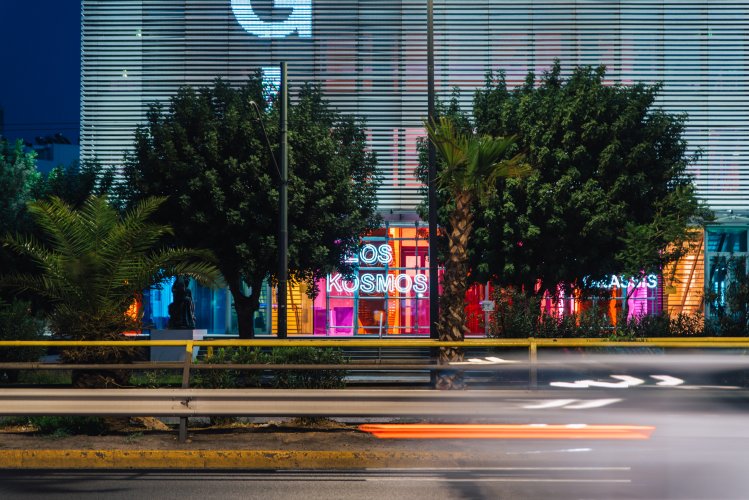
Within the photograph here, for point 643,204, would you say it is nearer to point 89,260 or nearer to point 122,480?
point 89,260

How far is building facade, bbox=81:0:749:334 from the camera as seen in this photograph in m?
35.1

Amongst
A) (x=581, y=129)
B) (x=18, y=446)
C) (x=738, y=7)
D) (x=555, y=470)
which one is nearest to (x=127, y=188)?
(x=581, y=129)

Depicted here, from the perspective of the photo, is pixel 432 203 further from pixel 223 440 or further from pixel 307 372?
pixel 223 440

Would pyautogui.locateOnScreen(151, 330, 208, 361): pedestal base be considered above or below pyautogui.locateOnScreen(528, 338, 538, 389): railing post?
below

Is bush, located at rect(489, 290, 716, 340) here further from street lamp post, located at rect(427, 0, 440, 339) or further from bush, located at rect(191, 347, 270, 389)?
bush, located at rect(191, 347, 270, 389)

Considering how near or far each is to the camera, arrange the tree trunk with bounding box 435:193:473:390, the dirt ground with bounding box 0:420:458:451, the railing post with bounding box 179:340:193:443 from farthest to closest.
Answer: the tree trunk with bounding box 435:193:473:390
the railing post with bounding box 179:340:193:443
the dirt ground with bounding box 0:420:458:451

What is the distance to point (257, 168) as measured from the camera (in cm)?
2578

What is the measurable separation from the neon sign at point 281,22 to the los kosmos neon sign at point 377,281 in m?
9.18

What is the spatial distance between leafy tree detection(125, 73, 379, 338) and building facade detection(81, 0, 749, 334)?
25.5ft

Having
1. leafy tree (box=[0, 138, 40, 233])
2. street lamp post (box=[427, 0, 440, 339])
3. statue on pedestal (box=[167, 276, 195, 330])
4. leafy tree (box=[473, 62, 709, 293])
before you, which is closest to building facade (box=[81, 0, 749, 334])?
leafy tree (box=[0, 138, 40, 233])

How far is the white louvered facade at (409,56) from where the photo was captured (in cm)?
3509

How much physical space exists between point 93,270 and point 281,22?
25.7 m

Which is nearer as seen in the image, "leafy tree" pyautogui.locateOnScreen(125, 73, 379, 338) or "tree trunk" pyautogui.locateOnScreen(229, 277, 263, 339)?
"leafy tree" pyautogui.locateOnScreen(125, 73, 379, 338)

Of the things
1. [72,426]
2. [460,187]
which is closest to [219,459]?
[72,426]
